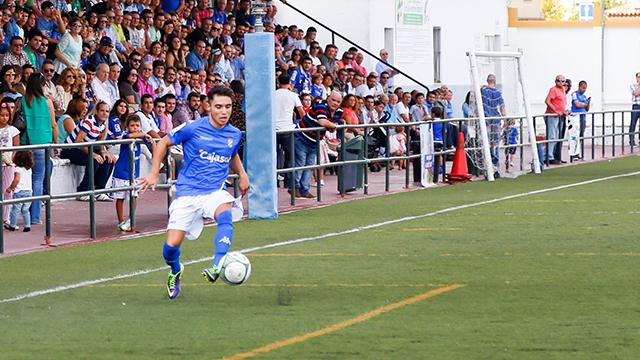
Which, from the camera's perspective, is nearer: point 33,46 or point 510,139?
point 33,46

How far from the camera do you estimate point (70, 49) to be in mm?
23516

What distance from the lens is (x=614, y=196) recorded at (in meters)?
22.1

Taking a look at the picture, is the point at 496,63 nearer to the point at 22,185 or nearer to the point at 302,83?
the point at 302,83

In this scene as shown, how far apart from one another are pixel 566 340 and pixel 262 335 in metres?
1.92

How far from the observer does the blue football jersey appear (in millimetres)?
11812

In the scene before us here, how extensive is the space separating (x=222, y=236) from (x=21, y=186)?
A: 611cm

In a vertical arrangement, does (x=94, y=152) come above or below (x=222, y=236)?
above

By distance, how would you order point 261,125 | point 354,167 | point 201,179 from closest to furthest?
point 201,179
point 261,125
point 354,167

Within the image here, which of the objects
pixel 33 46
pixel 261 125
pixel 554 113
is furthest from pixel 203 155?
pixel 554 113

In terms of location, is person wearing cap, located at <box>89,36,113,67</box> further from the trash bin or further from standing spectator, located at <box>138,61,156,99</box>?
the trash bin

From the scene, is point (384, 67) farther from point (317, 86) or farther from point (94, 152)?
point (94, 152)

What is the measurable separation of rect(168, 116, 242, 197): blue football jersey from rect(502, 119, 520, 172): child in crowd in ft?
55.1

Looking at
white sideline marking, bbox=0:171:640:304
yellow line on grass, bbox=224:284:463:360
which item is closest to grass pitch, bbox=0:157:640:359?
yellow line on grass, bbox=224:284:463:360

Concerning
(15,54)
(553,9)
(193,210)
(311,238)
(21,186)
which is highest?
(553,9)
